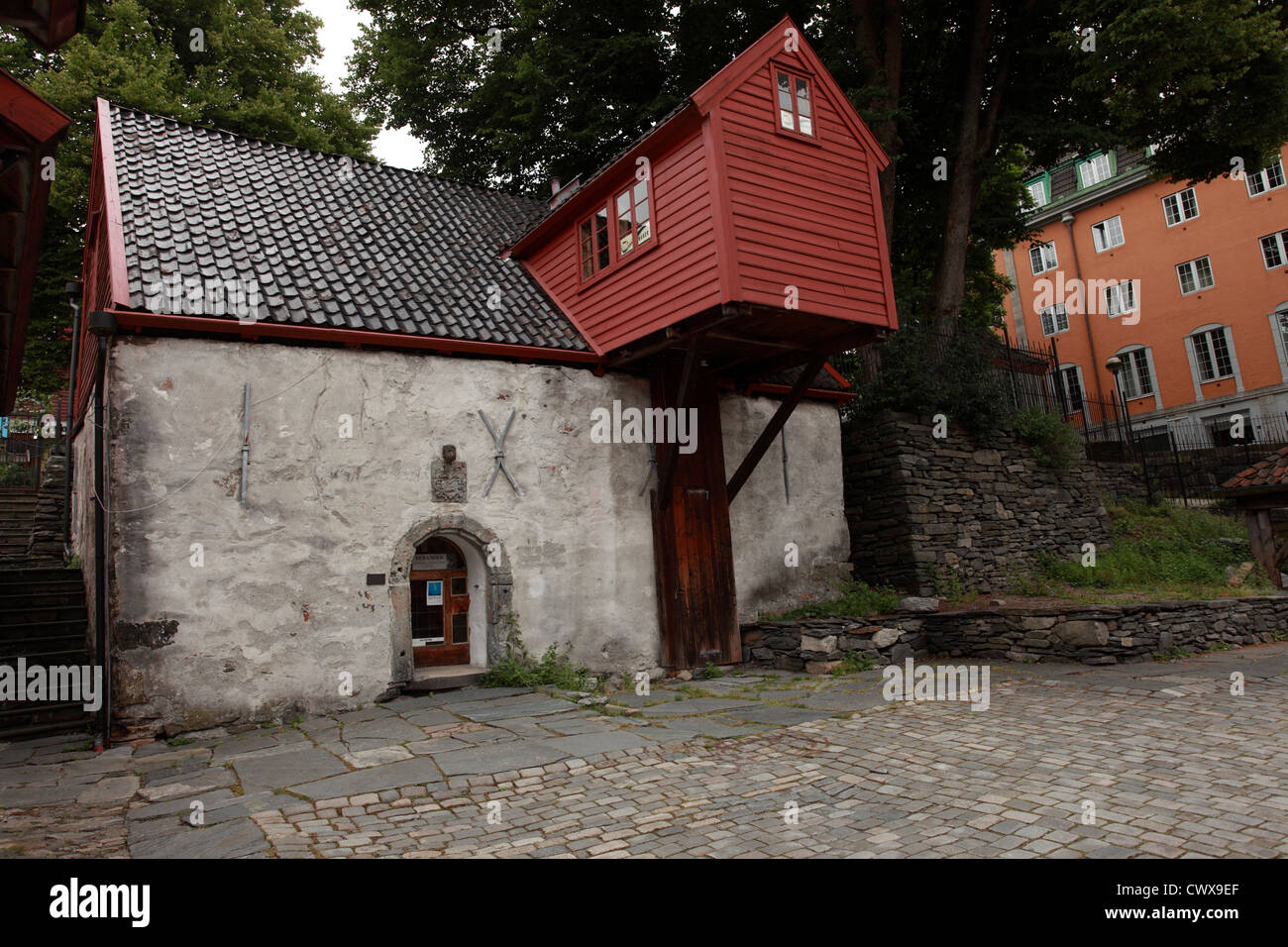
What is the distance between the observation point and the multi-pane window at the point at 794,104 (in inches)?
406

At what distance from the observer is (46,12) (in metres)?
4.61

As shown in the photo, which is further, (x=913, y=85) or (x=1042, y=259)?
(x=1042, y=259)

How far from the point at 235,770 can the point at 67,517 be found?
9.70 m

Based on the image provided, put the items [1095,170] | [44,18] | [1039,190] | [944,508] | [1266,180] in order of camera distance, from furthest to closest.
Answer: [1039,190] < [1095,170] < [1266,180] < [944,508] < [44,18]

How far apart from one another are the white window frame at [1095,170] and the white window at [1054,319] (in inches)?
183

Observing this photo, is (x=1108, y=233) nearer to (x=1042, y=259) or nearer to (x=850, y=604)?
(x=1042, y=259)

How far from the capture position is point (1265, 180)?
25156mm

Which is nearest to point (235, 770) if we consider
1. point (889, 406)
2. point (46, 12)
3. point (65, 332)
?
point (46, 12)

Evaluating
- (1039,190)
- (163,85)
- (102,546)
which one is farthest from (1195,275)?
(102,546)

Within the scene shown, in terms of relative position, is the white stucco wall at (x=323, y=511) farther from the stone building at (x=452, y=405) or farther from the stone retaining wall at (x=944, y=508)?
the stone retaining wall at (x=944, y=508)

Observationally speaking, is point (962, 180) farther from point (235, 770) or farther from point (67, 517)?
point (67, 517)

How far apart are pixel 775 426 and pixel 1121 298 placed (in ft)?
80.7

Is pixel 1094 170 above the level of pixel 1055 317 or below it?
above

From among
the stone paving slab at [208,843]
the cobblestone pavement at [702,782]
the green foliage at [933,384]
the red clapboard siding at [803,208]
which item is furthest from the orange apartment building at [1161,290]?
the stone paving slab at [208,843]
